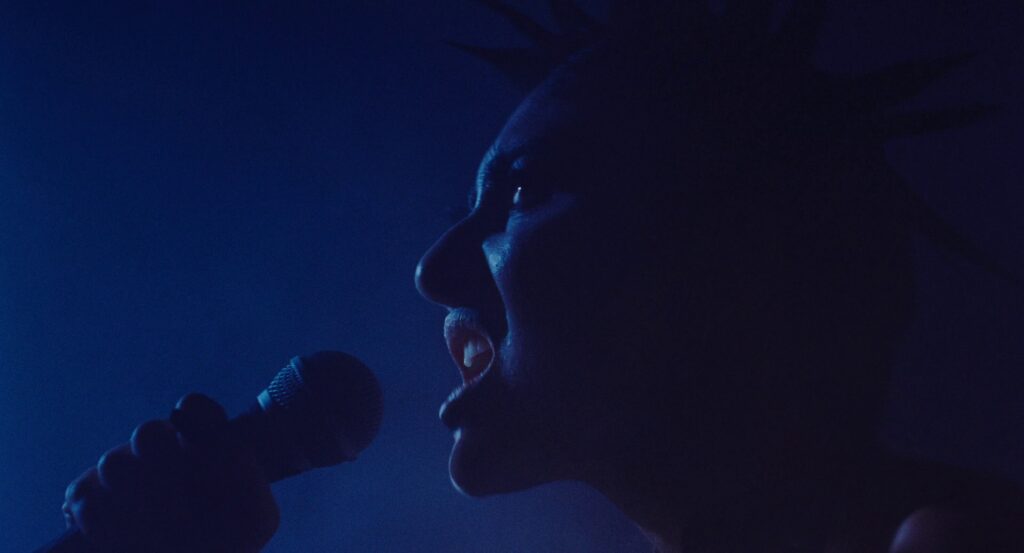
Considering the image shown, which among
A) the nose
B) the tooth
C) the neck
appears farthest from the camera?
the tooth

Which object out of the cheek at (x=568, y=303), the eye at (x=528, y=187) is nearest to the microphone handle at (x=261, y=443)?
the cheek at (x=568, y=303)

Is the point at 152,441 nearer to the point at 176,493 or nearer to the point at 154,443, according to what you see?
the point at 154,443

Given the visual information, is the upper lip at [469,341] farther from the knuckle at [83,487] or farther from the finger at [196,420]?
the knuckle at [83,487]

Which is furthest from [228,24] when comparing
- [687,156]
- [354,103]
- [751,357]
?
[751,357]

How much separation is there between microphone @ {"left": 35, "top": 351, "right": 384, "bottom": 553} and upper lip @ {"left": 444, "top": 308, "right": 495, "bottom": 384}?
22 cm

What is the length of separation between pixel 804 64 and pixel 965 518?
885mm

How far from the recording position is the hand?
1.18 meters

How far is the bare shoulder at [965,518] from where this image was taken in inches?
35.6

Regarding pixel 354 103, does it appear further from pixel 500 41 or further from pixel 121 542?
pixel 121 542

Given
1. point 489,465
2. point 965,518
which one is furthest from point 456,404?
point 965,518

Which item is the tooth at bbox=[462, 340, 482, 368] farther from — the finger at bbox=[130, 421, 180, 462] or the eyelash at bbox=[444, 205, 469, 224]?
the finger at bbox=[130, 421, 180, 462]

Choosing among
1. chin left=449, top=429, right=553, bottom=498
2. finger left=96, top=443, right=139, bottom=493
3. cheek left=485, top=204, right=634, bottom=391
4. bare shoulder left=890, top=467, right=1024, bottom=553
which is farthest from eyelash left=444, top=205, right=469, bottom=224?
bare shoulder left=890, top=467, right=1024, bottom=553

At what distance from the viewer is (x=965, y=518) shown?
3.08ft

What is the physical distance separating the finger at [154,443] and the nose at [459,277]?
1.83 ft
